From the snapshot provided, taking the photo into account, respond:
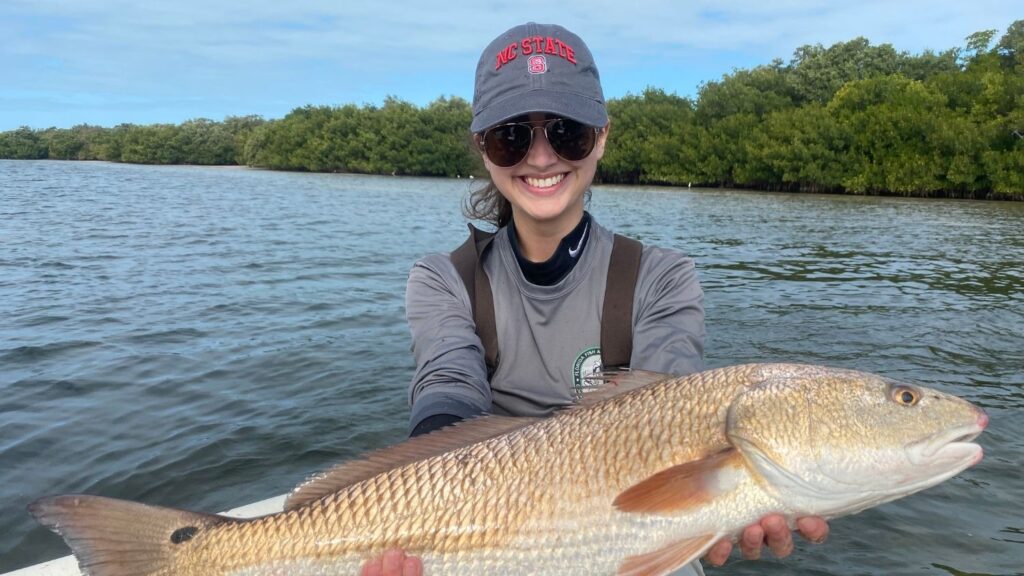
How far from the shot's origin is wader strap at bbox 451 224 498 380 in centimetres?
333

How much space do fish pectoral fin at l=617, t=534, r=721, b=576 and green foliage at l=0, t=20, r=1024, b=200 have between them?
40472mm

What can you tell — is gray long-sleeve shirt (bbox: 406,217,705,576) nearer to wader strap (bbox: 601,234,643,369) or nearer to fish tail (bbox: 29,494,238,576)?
wader strap (bbox: 601,234,643,369)

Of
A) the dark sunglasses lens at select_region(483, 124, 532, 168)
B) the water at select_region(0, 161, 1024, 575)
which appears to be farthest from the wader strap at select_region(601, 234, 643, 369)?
the water at select_region(0, 161, 1024, 575)

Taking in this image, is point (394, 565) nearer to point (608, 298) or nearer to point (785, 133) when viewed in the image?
point (608, 298)

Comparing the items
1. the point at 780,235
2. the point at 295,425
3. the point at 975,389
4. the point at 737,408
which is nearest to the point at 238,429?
the point at 295,425

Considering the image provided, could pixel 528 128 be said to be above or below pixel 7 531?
above

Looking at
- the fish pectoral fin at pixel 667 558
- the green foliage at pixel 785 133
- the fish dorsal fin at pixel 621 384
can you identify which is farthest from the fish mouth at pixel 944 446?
the green foliage at pixel 785 133

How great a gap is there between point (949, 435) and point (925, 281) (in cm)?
1491

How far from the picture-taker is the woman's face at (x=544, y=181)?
10.2 ft

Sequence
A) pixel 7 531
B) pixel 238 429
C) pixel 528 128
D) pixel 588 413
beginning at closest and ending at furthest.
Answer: pixel 588 413
pixel 528 128
pixel 7 531
pixel 238 429

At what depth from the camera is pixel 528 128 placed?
3.03 metres

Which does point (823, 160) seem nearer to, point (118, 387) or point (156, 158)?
point (118, 387)

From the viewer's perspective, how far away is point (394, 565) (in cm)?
217

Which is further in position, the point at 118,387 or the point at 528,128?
the point at 118,387
